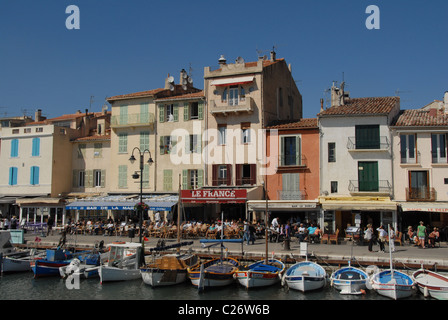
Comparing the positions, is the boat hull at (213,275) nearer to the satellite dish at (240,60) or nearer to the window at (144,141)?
the window at (144,141)

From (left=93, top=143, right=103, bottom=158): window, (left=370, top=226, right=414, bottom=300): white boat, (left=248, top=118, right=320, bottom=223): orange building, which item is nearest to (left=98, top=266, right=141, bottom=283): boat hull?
(left=248, top=118, right=320, bottom=223): orange building

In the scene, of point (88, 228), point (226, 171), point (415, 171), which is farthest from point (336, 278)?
point (88, 228)

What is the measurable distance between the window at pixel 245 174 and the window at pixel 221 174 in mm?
777

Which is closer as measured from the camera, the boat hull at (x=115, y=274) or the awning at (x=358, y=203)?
the boat hull at (x=115, y=274)

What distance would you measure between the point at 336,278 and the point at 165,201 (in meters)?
17.6

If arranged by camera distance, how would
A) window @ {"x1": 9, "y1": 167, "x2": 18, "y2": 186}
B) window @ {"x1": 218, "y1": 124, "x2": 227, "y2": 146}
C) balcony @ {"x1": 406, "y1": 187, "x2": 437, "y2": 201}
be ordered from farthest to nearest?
window @ {"x1": 9, "y1": 167, "x2": 18, "y2": 186}
window @ {"x1": 218, "y1": 124, "x2": 227, "y2": 146}
balcony @ {"x1": 406, "y1": 187, "x2": 437, "y2": 201}

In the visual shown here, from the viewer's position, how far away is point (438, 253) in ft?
81.6

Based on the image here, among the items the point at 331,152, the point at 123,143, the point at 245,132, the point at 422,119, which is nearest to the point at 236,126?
the point at 245,132

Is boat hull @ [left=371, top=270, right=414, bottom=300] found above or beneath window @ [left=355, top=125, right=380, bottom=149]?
beneath

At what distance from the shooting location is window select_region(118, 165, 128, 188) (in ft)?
136

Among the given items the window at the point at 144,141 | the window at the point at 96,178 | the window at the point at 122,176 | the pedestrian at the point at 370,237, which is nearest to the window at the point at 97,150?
the window at the point at 96,178

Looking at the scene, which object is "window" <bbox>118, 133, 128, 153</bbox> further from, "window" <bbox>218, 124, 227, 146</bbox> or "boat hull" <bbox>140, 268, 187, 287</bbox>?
"boat hull" <bbox>140, 268, 187, 287</bbox>

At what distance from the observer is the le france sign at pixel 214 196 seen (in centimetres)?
3391

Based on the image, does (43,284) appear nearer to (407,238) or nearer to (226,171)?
(226,171)
